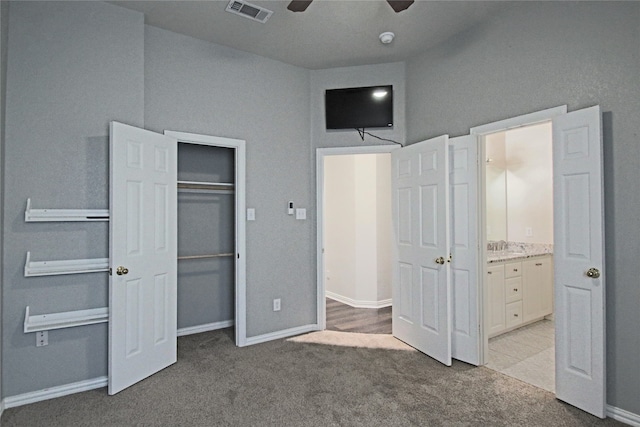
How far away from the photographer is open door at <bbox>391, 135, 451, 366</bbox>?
316cm

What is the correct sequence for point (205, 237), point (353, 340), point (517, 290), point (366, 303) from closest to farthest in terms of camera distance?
point (353, 340)
point (517, 290)
point (205, 237)
point (366, 303)

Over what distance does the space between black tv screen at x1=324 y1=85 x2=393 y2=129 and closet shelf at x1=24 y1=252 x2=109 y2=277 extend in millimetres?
2644

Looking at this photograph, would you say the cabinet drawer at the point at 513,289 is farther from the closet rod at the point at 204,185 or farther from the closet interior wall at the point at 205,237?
the closet rod at the point at 204,185

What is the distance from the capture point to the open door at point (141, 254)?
262 cm

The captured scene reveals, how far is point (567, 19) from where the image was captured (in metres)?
2.55

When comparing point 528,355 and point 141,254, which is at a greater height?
point 141,254

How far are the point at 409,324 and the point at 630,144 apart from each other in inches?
92.0

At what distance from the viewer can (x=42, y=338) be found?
8.38ft

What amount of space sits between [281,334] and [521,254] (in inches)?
121

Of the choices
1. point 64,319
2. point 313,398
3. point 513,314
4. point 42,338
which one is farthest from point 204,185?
point 513,314

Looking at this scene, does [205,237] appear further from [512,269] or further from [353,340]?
[512,269]

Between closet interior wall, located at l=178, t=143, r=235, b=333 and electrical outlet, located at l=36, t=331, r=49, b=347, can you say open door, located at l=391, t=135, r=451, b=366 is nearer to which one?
closet interior wall, located at l=178, t=143, r=235, b=333

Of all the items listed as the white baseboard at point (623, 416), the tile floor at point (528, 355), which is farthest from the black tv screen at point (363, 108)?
the white baseboard at point (623, 416)

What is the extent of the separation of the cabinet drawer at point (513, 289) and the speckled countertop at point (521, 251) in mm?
250
